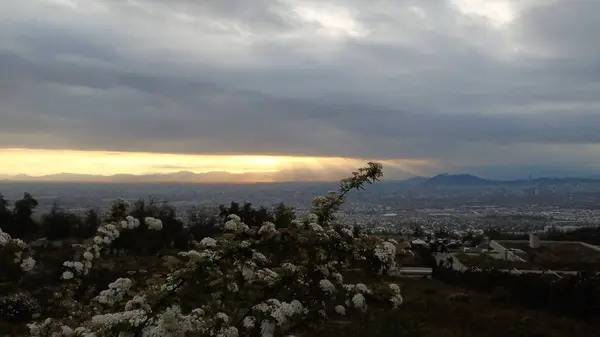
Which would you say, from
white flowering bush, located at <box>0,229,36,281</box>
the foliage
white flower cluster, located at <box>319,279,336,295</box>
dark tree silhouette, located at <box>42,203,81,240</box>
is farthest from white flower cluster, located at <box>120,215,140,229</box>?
dark tree silhouette, located at <box>42,203,81,240</box>

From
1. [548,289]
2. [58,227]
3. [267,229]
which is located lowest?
[548,289]

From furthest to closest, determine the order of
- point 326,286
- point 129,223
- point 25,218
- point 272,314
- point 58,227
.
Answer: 1. point 58,227
2. point 25,218
3. point 129,223
4. point 326,286
5. point 272,314

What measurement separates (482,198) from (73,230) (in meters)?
112

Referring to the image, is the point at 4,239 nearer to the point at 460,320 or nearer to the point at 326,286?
the point at 326,286

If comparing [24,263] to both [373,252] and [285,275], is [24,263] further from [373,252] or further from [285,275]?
[373,252]

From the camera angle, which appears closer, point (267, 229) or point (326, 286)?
point (326, 286)

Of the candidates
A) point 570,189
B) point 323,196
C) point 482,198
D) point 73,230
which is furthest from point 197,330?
point 570,189

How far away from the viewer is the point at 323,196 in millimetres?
4680

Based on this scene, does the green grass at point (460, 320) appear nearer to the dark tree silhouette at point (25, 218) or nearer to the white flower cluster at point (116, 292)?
the white flower cluster at point (116, 292)

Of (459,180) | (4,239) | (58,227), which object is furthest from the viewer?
(459,180)

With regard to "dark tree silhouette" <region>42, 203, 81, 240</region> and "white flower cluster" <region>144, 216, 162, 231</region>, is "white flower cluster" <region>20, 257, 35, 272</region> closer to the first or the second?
"white flower cluster" <region>144, 216, 162, 231</region>

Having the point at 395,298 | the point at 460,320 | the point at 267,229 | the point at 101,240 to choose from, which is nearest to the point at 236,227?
the point at 267,229

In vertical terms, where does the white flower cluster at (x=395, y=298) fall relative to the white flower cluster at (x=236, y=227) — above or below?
below

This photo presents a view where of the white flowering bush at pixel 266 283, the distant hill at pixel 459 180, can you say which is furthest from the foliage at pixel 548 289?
the distant hill at pixel 459 180
